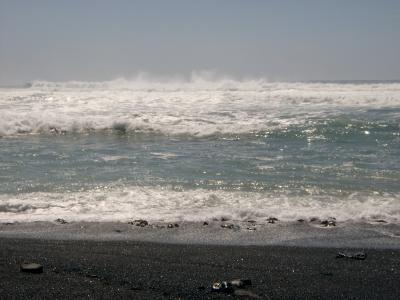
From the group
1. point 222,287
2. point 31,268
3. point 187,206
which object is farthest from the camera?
point 187,206

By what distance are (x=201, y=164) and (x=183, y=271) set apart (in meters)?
5.24

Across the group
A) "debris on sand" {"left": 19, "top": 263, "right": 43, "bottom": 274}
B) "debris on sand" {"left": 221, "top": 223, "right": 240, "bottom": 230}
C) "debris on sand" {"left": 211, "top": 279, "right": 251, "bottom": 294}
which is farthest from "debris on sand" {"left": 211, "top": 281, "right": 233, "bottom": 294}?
"debris on sand" {"left": 221, "top": 223, "right": 240, "bottom": 230}

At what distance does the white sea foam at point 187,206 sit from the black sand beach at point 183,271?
3.30 ft

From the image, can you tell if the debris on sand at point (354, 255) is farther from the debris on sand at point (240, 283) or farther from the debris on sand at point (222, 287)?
the debris on sand at point (222, 287)

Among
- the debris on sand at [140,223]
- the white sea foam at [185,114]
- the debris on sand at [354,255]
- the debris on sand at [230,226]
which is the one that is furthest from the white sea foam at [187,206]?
the white sea foam at [185,114]

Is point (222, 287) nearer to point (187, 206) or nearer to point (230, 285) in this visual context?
point (230, 285)

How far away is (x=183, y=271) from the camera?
3705 mm

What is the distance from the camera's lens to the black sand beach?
10.8 feet

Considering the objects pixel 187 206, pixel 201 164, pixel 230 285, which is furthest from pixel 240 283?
pixel 201 164

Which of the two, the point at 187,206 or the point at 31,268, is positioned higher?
the point at 31,268

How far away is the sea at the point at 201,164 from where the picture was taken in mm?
5742

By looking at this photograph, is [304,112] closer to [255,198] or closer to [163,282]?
[255,198]

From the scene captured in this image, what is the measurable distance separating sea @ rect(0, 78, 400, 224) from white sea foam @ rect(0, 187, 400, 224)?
0.01m

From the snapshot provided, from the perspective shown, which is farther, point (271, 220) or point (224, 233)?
point (271, 220)
